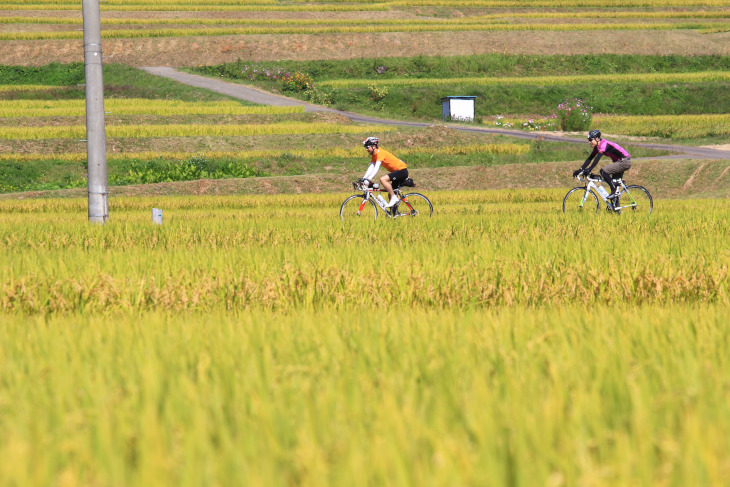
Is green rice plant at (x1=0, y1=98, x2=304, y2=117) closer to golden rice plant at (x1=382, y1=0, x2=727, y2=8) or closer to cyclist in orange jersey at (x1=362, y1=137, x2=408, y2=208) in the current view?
cyclist in orange jersey at (x1=362, y1=137, x2=408, y2=208)

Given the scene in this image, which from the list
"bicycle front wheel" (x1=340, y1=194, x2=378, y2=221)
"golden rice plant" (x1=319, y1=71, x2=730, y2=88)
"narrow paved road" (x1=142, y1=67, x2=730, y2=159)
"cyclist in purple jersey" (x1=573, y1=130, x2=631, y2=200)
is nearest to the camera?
"cyclist in purple jersey" (x1=573, y1=130, x2=631, y2=200)

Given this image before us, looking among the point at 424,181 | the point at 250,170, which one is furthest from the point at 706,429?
the point at 250,170

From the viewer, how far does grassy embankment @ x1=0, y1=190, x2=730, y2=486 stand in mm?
2156

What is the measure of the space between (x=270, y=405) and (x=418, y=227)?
936 centimetres

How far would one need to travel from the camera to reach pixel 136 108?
130ft

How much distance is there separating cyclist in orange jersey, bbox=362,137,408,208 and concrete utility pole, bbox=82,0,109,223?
14.7ft

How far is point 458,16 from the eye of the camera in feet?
245

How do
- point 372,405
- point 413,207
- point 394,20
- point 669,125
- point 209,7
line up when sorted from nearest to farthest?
point 372,405, point 413,207, point 669,125, point 394,20, point 209,7

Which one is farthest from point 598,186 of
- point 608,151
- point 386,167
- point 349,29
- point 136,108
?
point 349,29

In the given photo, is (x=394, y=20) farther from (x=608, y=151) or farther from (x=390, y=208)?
(x=390, y=208)

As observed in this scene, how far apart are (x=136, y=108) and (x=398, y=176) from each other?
26.8 metres

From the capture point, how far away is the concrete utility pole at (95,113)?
13039 mm

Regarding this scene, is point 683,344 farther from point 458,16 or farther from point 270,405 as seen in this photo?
point 458,16

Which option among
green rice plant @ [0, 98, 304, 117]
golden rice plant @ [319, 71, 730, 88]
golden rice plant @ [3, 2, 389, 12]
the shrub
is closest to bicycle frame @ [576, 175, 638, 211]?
green rice plant @ [0, 98, 304, 117]
